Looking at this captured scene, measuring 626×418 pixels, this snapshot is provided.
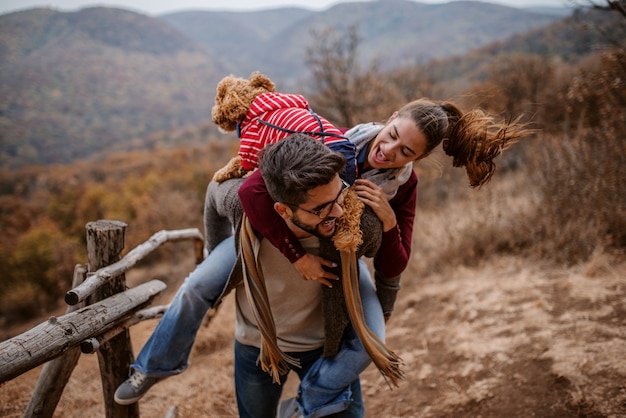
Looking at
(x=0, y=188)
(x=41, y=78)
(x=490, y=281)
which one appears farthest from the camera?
(x=41, y=78)

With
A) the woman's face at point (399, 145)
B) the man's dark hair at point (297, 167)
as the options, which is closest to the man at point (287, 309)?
the man's dark hair at point (297, 167)

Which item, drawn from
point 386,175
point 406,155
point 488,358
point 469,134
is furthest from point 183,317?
point 488,358

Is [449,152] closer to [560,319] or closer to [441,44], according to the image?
[560,319]

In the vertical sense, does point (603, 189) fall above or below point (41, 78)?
below

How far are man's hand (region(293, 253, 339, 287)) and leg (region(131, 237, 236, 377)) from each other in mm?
575

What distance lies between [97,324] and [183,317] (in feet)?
1.29

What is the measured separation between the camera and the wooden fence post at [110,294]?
7.04ft

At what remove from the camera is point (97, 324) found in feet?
6.20

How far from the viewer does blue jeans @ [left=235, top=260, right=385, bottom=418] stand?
68.1 inches

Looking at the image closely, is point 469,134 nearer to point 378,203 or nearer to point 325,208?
point 378,203

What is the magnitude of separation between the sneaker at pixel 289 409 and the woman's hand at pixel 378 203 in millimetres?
932

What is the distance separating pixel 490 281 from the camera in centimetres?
458

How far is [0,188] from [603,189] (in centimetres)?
4230

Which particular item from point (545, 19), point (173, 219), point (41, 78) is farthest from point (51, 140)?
point (545, 19)
